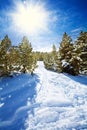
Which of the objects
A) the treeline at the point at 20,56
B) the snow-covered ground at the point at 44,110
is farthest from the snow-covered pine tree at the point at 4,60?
the snow-covered ground at the point at 44,110

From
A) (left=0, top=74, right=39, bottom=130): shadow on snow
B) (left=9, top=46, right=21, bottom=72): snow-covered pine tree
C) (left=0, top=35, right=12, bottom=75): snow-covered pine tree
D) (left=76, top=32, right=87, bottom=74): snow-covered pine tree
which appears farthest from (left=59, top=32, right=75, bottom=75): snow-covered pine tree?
(left=0, top=74, right=39, bottom=130): shadow on snow

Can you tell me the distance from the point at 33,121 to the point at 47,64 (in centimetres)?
5964

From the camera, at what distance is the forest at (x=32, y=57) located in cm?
3372

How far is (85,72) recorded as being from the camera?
3975 cm

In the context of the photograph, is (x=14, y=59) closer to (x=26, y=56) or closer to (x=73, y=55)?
(x=26, y=56)

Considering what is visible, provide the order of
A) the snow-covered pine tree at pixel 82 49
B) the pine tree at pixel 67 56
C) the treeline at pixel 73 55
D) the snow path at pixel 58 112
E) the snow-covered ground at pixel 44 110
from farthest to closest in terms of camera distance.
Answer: the snow-covered pine tree at pixel 82 49 < the pine tree at pixel 67 56 < the treeline at pixel 73 55 < the snow-covered ground at pixel 44 110 < the snow path at pixel 58 112

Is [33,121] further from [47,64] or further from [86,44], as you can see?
[47,64]

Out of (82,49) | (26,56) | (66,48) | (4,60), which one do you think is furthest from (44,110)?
(82,49)

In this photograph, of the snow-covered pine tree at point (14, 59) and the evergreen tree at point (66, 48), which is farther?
the evergreen tree at point (66, 48)

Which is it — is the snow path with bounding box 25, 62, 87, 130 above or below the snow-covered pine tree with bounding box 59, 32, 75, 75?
below

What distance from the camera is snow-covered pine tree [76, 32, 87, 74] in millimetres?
38000

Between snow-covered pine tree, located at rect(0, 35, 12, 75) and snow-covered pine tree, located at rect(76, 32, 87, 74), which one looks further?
snow-covered pine tree, located at rect(76, 32, 87, 74)

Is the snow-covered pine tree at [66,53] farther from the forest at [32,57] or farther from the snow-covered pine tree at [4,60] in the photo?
the snow-covered pine tree at [4,60]

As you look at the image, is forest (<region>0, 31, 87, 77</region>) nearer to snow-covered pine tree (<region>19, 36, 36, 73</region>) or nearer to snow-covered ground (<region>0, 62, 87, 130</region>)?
snow-covered pine tree (<region>19, 36, 36, 73</region>)
